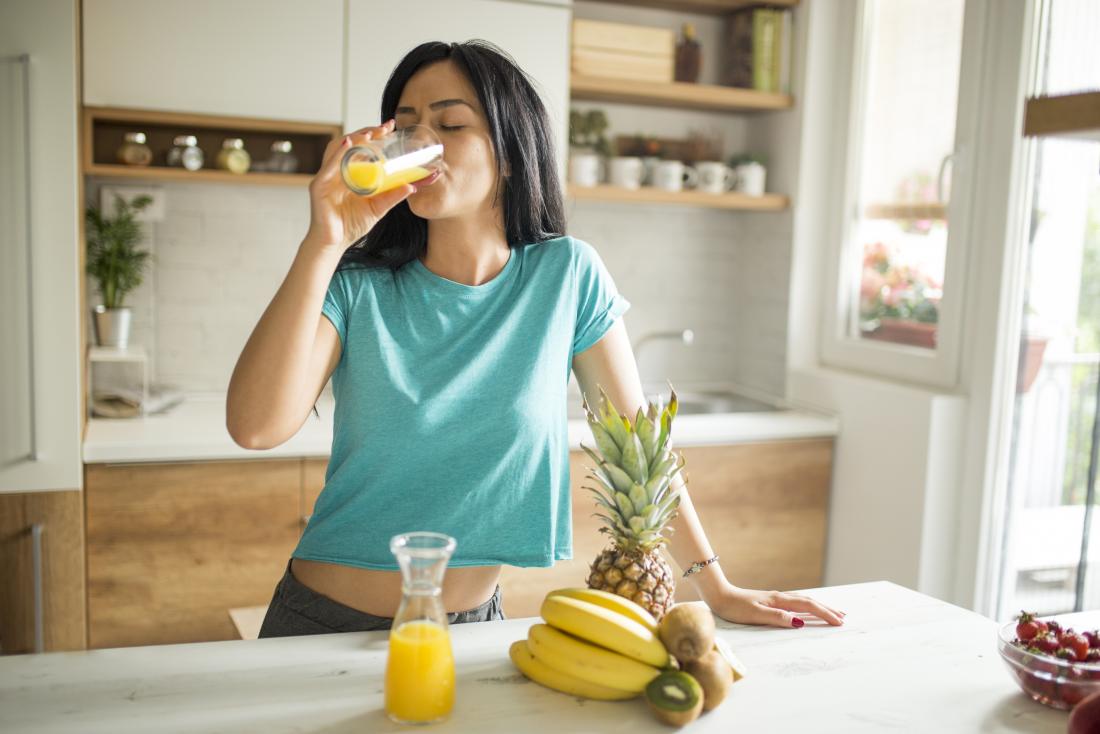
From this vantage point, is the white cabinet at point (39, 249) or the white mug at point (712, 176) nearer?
the white cabinet at point (39, 249)

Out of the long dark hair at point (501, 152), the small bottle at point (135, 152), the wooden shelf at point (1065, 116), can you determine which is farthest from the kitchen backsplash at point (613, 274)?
the wooden shelf at point (1065, 116)

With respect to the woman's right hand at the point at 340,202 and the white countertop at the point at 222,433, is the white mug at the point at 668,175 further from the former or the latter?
the woman's right hand at the point at 340,202

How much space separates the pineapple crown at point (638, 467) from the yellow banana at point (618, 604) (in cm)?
8

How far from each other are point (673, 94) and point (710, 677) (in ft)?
8.08

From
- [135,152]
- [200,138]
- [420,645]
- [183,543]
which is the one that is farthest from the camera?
[200,138]

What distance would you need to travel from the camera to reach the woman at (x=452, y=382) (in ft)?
4.64

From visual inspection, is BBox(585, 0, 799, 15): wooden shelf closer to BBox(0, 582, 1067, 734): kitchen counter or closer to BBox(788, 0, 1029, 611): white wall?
BBox(788, 0, 1029, 611): white wall

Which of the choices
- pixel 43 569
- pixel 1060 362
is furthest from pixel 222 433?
pixel 1060 362

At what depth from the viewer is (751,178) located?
340cm

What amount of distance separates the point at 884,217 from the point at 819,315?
44 cm

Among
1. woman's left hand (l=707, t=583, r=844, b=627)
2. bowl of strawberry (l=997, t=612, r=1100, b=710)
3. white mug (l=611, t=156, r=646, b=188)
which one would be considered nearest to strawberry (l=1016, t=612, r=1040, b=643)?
bowl of strawberry (l=997, t=612, r=1100, b=710)

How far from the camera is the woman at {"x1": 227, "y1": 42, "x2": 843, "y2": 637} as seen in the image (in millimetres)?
1414

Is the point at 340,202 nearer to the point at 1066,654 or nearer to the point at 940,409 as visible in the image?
the point at 1066,654

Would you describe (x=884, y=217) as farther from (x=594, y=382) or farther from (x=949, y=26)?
(x=594, y=382)
